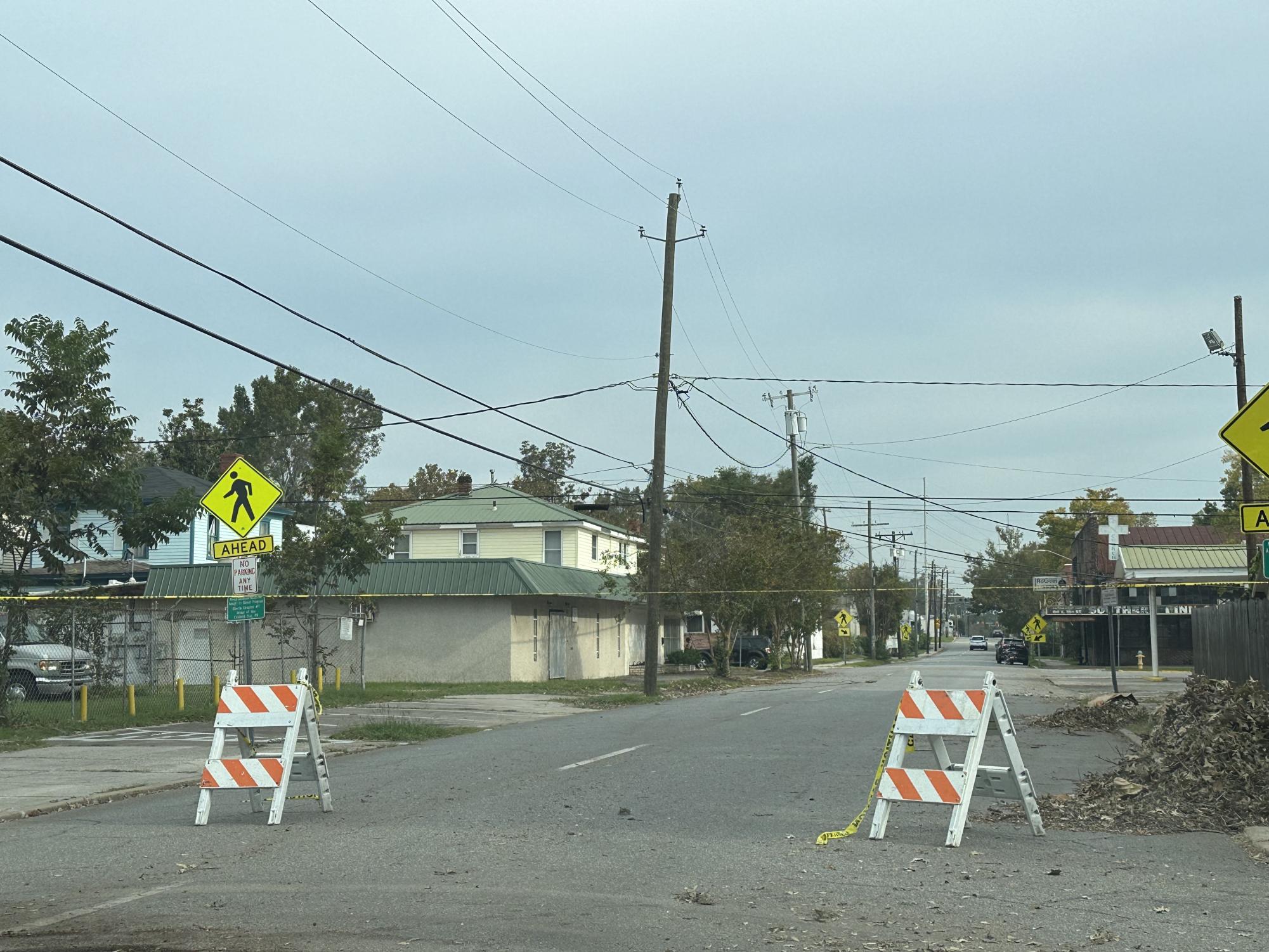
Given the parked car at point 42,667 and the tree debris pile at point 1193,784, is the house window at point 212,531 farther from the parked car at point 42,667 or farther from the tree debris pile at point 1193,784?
the tree debris pile at point 1193,784

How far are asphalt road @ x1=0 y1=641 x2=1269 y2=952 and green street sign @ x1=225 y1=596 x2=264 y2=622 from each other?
2764 millimetres

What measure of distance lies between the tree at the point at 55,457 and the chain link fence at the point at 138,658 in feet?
4.26

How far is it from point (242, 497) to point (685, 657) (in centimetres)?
3936

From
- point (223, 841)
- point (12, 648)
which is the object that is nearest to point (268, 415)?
point (12, 648)

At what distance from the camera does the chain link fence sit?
2314cm

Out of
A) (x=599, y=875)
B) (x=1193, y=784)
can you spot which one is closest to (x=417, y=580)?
(x=1193, y=784)

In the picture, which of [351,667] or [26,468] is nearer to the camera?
[26,468]

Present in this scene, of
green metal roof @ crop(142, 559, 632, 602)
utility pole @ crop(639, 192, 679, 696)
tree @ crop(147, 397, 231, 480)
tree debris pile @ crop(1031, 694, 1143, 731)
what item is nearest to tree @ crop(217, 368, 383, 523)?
tree @ crop(147, 397, 231, 480)

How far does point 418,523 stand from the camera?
53.9 m

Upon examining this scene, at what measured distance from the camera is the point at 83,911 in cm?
722

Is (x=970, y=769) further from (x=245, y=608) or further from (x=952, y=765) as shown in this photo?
(x=245, y=608)

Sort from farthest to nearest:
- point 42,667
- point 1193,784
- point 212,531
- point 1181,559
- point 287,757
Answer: point 1181,559 < point 212,531 < point 42,667 < point 1193,784 < point 287,757

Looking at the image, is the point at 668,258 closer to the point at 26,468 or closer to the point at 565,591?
the point at 565,591

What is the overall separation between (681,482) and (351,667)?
4748cm
